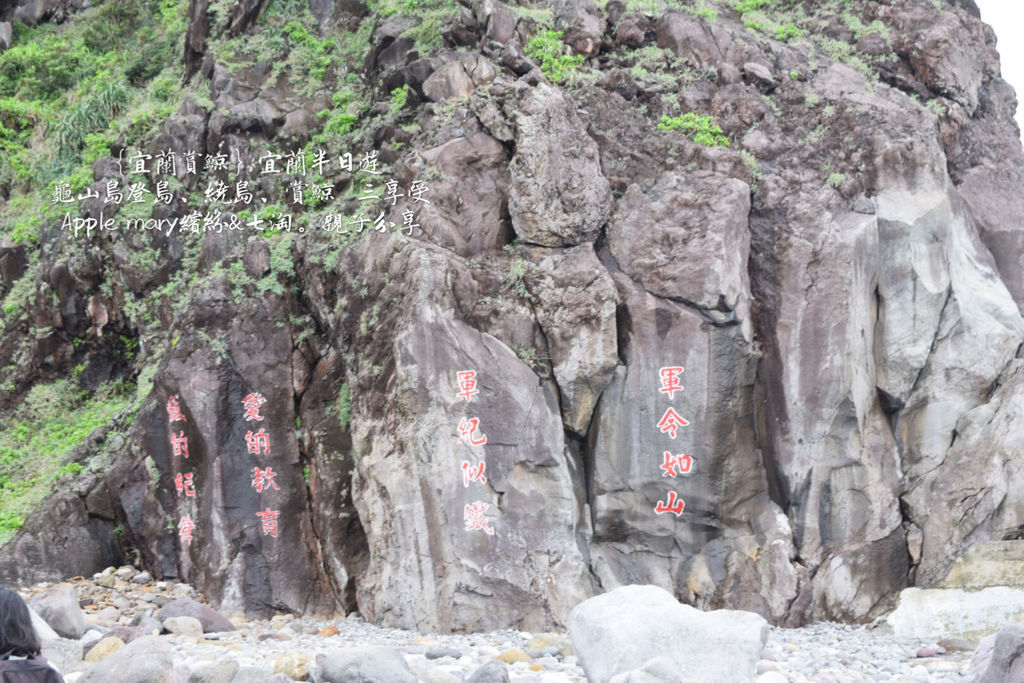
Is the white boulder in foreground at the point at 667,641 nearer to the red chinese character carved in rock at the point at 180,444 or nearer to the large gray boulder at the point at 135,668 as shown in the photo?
the large gray boulder at the point at 135,668

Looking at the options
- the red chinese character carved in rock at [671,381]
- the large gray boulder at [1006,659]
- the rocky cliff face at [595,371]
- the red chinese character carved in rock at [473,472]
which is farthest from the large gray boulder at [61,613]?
the large gray boulder at [1006,659]

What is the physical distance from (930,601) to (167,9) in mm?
18957

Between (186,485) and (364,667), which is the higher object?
(364,667)

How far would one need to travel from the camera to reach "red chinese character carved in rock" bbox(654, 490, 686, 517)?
12711 millimetres

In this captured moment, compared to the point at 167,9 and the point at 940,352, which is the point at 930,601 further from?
the point at 167,9

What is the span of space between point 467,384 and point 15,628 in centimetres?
796

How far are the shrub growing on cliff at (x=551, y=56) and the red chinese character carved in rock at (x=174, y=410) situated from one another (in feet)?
24.0

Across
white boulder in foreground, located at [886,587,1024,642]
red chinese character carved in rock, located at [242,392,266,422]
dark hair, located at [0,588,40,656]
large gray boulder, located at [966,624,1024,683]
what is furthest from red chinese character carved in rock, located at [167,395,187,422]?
large gray boulder, located at [966,624,1024,683]

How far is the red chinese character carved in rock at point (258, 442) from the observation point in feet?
44.7

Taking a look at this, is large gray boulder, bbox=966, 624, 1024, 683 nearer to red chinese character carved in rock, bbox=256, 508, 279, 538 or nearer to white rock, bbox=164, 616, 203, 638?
white rock, bbox=164, 616, 203, 638

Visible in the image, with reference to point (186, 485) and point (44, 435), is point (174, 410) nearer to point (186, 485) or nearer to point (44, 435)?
point (186, 485)

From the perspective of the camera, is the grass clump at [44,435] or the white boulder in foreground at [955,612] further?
the grass clump at [44,435]

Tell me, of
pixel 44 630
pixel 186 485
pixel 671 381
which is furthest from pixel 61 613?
pixel 671 381

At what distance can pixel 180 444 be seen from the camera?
45.2 feet
